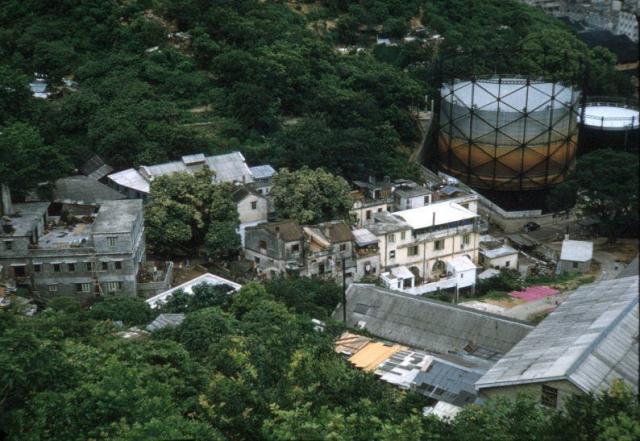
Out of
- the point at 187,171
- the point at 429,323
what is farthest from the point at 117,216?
the point at 429,323

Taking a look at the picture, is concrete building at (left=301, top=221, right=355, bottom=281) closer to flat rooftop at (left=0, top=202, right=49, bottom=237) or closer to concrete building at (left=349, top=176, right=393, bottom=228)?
concrete building at (left=349, top=176, right=393, bottom=228)

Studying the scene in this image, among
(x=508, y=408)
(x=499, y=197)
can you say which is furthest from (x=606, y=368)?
(x=499, y=197)

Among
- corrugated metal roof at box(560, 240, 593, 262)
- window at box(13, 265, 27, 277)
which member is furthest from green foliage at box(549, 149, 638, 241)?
window at box(13, 265, 27, 277)

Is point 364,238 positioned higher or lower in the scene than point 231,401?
lower

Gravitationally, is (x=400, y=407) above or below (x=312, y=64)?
below

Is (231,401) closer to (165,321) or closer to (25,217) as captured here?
(165,321)

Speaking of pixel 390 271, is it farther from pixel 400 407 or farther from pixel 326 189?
pixel 400 407
